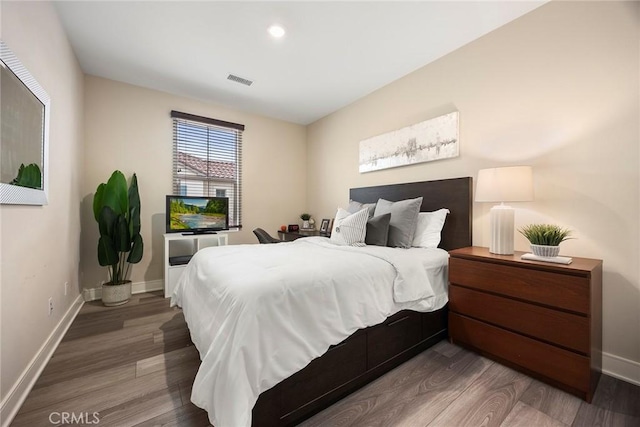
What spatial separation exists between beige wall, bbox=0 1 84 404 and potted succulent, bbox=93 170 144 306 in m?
0.22

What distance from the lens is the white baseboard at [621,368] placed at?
1621 millimetres

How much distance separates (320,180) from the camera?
4.51 meters

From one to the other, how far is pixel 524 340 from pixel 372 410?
3.67 feet

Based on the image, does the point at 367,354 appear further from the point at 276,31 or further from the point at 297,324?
the point at 276,31

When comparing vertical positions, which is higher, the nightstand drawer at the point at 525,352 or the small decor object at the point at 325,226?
the small decor object at the point at 325,226

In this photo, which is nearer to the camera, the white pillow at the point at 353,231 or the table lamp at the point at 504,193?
the table lamp at the point at 504,193

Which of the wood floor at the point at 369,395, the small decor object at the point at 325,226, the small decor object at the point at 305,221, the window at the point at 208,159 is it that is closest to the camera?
the wood floor at the point at 369,395

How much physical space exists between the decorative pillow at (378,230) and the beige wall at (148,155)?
237cm

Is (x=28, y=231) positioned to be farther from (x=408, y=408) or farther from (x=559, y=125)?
(x=559, y=125)

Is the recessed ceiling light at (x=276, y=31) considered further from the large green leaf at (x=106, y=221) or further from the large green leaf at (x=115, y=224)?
the large green leaf at (x=106, y=221)

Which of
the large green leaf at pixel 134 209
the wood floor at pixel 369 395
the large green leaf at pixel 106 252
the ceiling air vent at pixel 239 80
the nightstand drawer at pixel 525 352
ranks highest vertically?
the ceiling air vent at pixel 239 80

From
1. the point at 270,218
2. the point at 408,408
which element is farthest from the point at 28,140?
the point at 270,218

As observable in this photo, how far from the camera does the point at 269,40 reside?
244 centimetres

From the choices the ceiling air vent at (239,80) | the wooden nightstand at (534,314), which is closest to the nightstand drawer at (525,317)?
the wooden nightstand at (534,314)
